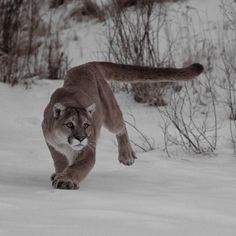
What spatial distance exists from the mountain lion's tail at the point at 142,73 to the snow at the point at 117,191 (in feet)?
2.82

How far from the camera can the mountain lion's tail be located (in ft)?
20.9

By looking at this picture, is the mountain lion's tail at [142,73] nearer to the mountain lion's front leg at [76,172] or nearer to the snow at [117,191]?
the snow at [117,191]

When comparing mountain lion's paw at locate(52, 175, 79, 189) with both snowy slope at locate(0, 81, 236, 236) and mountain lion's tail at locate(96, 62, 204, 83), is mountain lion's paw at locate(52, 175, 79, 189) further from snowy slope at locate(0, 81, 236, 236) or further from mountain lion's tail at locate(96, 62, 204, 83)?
mountain lion's tail at locate(96, 62, 204, 83)

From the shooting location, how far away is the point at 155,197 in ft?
14.1

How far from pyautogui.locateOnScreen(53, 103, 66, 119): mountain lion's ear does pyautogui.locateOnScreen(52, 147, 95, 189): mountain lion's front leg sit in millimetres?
354

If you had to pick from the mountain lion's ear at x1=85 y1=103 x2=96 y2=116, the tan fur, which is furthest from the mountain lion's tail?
the mountain lion's ear at x1=85 y1=103 x2=96 y2=116

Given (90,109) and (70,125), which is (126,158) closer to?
(90,109)

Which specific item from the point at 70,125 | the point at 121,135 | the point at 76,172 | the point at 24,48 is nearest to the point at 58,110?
the point at 70,125

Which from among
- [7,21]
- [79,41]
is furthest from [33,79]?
[79,41]

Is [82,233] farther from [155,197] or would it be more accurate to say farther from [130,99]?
[130,99]

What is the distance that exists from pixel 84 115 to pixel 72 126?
144 mm

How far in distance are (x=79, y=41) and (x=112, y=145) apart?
557 centimetres

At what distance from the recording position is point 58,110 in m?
5.08

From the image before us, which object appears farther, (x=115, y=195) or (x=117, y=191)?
(x=117, y=191)
